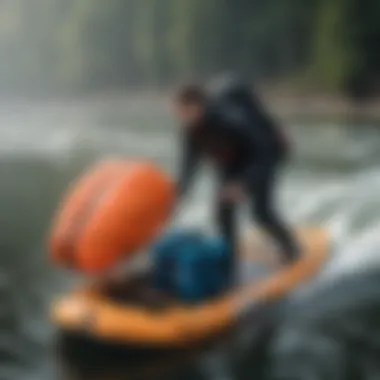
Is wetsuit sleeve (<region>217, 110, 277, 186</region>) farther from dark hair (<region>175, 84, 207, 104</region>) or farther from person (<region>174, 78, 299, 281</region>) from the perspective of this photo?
dark hair (<region>175, 84, 207, 104</region>)

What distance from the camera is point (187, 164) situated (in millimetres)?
3980

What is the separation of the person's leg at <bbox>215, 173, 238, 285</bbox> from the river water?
0.98 feet

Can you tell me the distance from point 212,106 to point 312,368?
93 cm

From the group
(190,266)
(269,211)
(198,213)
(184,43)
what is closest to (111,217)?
(190,266)

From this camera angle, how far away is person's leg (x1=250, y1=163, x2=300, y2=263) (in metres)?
4.05

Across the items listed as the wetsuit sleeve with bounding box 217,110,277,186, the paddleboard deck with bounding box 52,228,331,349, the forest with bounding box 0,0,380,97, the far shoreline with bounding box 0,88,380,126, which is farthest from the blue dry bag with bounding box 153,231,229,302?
the forest with bounding box 0,0,380,97

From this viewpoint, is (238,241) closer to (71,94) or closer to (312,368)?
(312,368)

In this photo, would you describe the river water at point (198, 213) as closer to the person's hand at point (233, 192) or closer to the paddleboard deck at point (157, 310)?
the paddleboard deck at point (157, 310)

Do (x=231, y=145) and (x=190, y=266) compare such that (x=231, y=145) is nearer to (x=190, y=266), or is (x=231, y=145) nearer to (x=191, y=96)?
(x=191, y=96)

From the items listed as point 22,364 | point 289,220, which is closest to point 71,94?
point 289,220

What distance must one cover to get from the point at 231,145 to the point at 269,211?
1.17 feet

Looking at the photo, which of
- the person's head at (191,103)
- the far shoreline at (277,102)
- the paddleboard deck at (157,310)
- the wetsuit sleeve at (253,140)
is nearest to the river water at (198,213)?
the far shoreline at (277,102)

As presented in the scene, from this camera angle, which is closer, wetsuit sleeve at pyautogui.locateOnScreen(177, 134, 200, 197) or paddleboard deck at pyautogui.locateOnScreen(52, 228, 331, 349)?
paddleboard deck at pyautogui.locateOnScreen(52, 228, 331, 349)

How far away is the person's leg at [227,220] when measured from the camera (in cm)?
405
